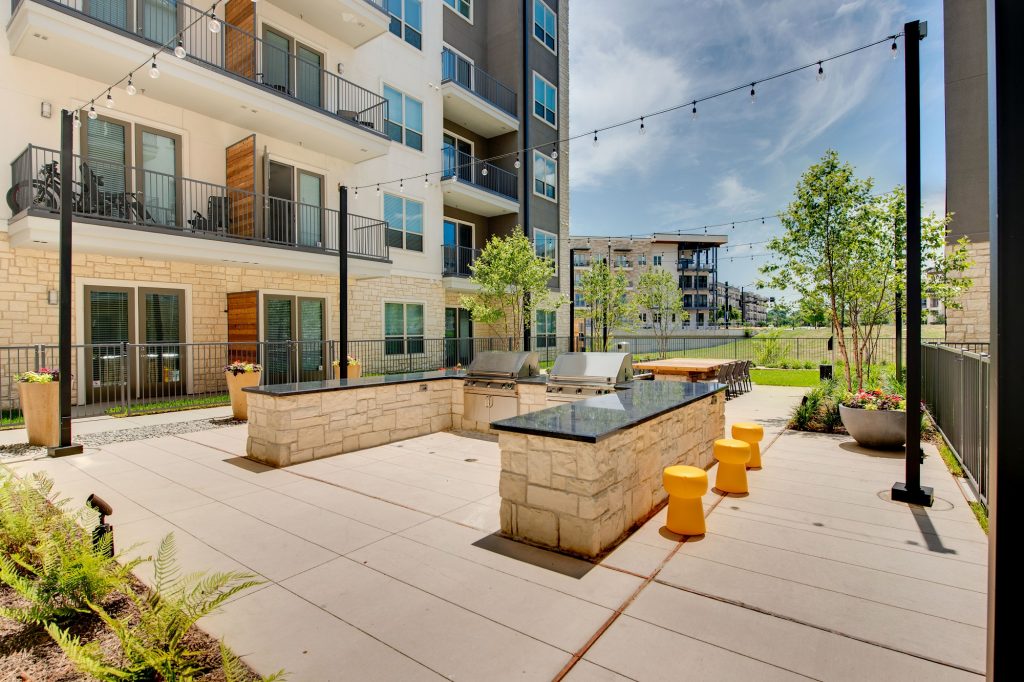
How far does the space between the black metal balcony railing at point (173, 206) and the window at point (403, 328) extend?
2629mm

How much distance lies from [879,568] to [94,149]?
48.4ft

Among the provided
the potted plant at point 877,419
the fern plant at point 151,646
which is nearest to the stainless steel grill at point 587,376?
the potted plant at point 877,419

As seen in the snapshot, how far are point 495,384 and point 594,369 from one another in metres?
1.63

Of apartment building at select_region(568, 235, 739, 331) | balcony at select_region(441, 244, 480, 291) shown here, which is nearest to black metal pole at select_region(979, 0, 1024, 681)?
balcony at select_region(441, 244, 480, 291)

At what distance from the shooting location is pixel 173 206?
38.7 ft

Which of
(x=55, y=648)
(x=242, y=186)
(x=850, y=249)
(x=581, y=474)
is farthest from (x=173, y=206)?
(x=850, y=249)

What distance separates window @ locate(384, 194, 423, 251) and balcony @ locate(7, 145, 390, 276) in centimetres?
217

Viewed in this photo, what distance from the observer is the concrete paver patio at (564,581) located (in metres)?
2.51

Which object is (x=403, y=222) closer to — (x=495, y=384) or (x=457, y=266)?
(x=457, y=266)

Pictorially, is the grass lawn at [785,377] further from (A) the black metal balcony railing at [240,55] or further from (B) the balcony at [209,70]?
(A) the black metal balcony railing at [240,55]

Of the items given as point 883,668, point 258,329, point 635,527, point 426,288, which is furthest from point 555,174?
point 883,668

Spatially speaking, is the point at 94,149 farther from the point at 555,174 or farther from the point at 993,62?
the point at 555,174

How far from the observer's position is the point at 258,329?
12734 mm

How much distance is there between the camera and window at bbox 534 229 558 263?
23.5 metres
